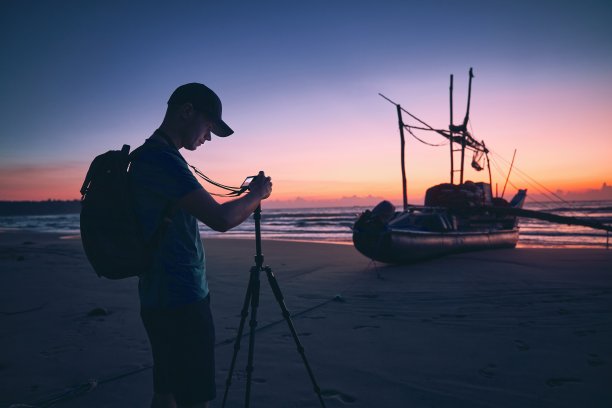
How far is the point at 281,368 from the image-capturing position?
163 inches

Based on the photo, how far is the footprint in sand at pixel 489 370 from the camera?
154 inches

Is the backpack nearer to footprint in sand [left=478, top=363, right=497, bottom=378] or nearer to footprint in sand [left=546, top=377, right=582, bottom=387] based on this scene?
footprint in sand [left=478, top=363, right=497, bottom=378]

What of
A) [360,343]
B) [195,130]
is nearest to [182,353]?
[195,130]

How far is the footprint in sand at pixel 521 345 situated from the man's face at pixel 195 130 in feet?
15.5

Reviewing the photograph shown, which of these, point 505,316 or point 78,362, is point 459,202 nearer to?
point 505,316

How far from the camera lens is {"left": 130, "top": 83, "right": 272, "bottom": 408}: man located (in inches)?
73.6

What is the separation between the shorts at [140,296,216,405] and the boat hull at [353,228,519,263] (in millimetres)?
9826

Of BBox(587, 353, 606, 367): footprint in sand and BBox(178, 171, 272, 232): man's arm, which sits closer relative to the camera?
BBox(178, 171, 272, 232): man's arm

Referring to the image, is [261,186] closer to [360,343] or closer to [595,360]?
[360,343]

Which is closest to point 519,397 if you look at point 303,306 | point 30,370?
point 303,306

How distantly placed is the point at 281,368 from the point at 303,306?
2.83 meters

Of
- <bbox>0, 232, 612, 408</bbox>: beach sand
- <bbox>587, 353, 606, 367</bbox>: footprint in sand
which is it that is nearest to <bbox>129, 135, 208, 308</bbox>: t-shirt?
<bbox>0, 232, 612, 408</bbox>: beach sand

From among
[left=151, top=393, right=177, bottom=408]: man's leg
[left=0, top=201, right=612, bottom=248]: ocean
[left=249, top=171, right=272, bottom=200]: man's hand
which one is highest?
[left=249, top=171, right=272, bottom=200]: man's hand

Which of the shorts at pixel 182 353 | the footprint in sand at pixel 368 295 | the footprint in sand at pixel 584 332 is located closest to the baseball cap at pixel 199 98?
the shorts at pixel 182 353
